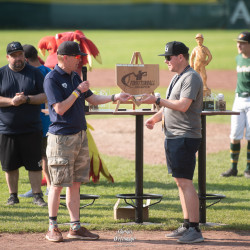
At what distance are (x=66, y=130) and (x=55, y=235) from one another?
1.12m

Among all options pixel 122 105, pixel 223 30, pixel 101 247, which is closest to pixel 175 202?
pixel 122 105

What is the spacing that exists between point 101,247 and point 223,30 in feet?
146

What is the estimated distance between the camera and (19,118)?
A: 8070mm

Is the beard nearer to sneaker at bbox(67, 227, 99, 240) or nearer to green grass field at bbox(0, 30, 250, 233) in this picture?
green grass field at bbox(0, 30, 250, 233)

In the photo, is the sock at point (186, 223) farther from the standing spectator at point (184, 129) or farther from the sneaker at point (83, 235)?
the sneaker at point (83, 235)

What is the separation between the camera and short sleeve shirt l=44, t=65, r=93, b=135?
20.8 ft

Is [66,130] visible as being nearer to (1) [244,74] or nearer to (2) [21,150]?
(2) [21,150]

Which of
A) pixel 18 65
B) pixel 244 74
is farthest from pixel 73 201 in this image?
pixel 244 74

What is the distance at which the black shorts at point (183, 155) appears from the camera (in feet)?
21.1

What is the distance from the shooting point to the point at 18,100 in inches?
307

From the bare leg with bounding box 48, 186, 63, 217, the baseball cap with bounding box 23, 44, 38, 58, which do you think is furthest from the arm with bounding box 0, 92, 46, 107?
the bare leg with bounding box 48, 186, 63, 217

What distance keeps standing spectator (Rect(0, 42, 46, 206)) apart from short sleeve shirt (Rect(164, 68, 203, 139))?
219 centimetres

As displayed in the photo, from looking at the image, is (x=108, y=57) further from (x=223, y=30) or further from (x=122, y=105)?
(x=122, y=105)

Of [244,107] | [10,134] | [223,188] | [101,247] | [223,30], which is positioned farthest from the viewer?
[223,30]
